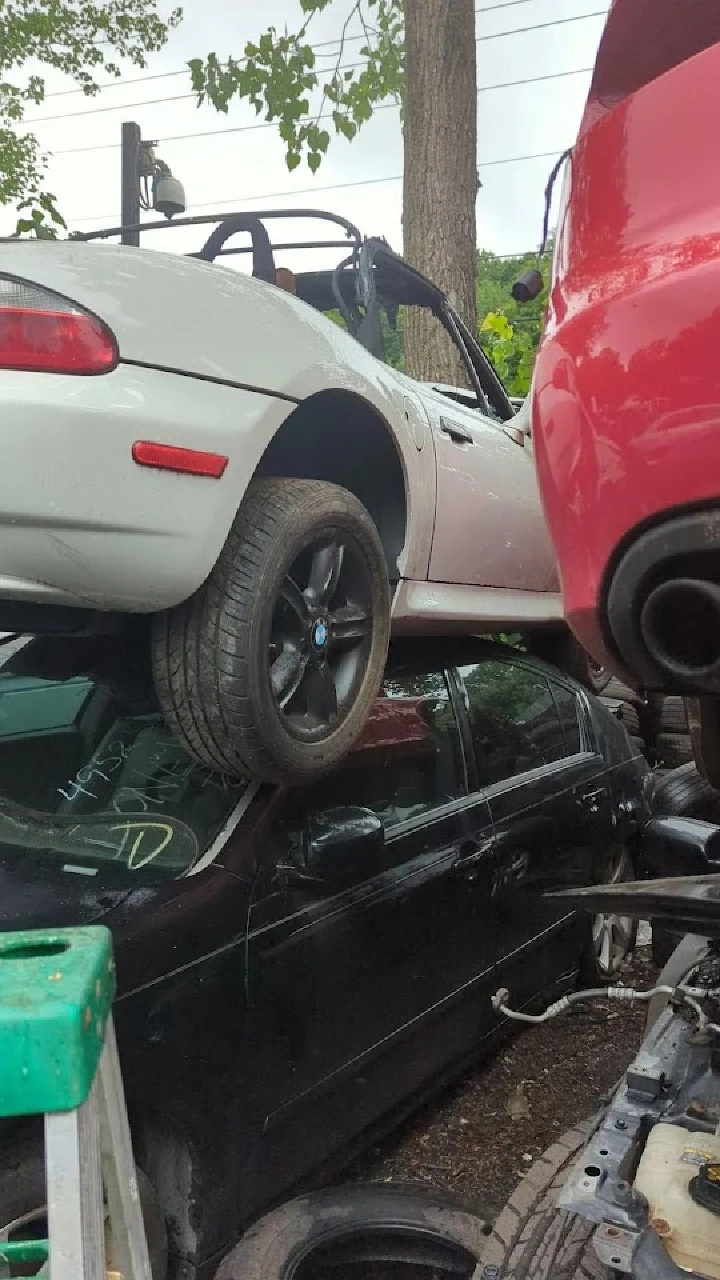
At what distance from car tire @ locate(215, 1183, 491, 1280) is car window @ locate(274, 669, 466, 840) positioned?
83cm

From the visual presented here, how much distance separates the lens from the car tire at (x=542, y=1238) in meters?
1.82

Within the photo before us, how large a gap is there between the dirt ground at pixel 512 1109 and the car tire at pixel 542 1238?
0.51 meters

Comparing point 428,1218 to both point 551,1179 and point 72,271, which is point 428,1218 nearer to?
point 551,1179

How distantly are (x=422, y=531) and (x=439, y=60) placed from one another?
4212 mm

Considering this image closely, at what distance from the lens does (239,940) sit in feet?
7.80

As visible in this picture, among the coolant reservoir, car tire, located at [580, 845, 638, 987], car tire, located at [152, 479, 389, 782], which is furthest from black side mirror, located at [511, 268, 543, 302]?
car tire, located at [580, 845, 638, 987]

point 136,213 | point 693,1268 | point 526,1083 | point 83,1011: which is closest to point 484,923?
point 526,1083

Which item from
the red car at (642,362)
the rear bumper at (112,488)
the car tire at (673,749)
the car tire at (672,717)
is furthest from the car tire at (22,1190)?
the car tire at (672,717)

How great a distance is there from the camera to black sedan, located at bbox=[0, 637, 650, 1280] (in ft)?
7.27

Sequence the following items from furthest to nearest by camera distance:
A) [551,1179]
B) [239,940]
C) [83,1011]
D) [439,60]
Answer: [439,60]
[239,940]
[551,1179]
[83,1011]

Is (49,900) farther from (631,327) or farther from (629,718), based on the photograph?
(629,718)

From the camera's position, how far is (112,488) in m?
2.05

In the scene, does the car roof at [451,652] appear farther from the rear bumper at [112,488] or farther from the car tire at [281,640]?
the rear bumper at [112,488]

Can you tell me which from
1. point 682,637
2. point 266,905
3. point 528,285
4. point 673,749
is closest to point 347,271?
point 528,285
